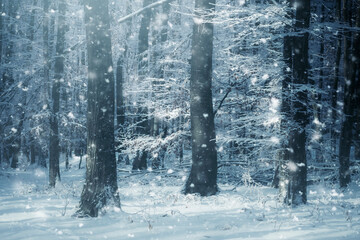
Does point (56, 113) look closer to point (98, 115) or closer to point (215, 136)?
point (98, 115)

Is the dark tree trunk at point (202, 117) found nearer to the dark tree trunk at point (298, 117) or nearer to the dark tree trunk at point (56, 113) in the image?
the dark tree trunk at point (298, 117)

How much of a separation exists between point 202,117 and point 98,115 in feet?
9.51

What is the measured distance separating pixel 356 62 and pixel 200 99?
7572mm

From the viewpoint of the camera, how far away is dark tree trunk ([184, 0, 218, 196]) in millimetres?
7180

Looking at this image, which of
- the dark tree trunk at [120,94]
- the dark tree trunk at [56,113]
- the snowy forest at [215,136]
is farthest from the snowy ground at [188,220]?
the dark tree trunk at [120,94]

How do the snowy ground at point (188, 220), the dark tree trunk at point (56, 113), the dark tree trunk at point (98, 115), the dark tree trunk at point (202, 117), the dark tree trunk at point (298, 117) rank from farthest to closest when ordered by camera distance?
the dark tree trunk at point (56, 113)
the dark tree trunk at point (202, 117)
the dark tree trunk at point (298, 117)
the dark tree trunk at point (98, 115)
the snowy ground at point (188, 220)

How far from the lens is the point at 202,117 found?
729cm

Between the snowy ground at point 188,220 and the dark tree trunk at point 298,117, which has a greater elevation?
the dark tree trunk at point 298,117

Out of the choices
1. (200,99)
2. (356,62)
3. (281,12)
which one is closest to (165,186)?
(200,99)

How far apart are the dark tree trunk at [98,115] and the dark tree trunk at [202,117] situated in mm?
2434

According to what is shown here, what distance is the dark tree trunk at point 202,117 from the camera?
23.6 ft

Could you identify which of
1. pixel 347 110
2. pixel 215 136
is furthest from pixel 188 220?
pixel 347 110

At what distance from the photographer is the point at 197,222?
508 centimetres

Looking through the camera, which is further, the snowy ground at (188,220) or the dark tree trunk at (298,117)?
the dark tree trunk at (298,117)
